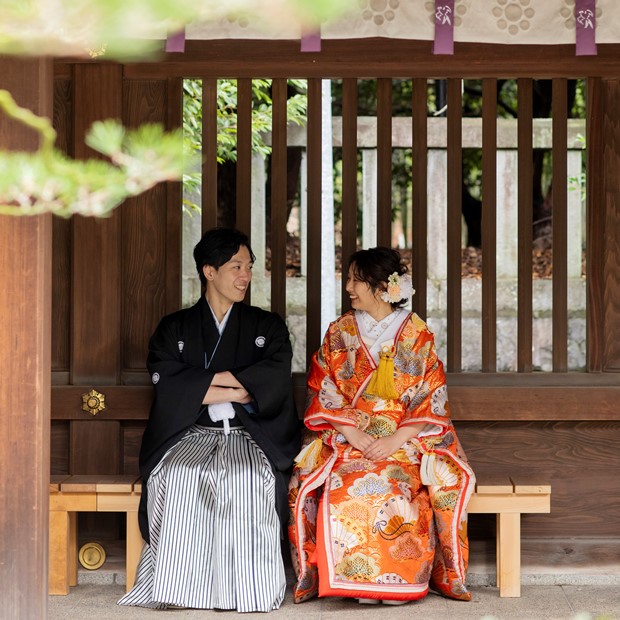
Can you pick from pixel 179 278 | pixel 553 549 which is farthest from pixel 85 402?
pixel 553 549

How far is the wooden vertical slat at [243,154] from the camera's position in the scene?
5266 millimetres

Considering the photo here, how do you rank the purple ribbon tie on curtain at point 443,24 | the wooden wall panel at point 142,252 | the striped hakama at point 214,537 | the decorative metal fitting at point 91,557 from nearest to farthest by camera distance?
the striped hakama at point 214,537 → the purple ribbon tie on curtain at point 443,24 → the decorative metal fitting at point 91,557 → the wooden wall panel at point 142,252

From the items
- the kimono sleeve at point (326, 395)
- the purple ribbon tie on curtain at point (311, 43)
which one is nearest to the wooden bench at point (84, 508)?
the kimono sleeve at point (326, 395)

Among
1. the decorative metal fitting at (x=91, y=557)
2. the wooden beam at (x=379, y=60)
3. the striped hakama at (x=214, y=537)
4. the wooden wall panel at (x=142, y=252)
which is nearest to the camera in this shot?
the striped hakama at (x=214, y=537)

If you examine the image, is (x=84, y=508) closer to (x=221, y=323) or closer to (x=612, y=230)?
(x=221, y=323)

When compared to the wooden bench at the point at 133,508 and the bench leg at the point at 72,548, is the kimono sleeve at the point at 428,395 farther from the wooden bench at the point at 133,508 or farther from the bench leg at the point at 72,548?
the bench leg at the point at 72,548

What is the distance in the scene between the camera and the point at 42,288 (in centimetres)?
333

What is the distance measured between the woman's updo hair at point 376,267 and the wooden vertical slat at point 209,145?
908mm

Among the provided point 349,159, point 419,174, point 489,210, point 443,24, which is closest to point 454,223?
point 489,210

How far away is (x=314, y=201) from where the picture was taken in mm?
5238

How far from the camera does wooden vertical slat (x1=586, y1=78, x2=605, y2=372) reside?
17.1 feet

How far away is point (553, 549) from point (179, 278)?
244 cm

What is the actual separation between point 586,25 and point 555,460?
7.32 feet

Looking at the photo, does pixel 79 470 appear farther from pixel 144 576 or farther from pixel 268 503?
pixel 268 503
